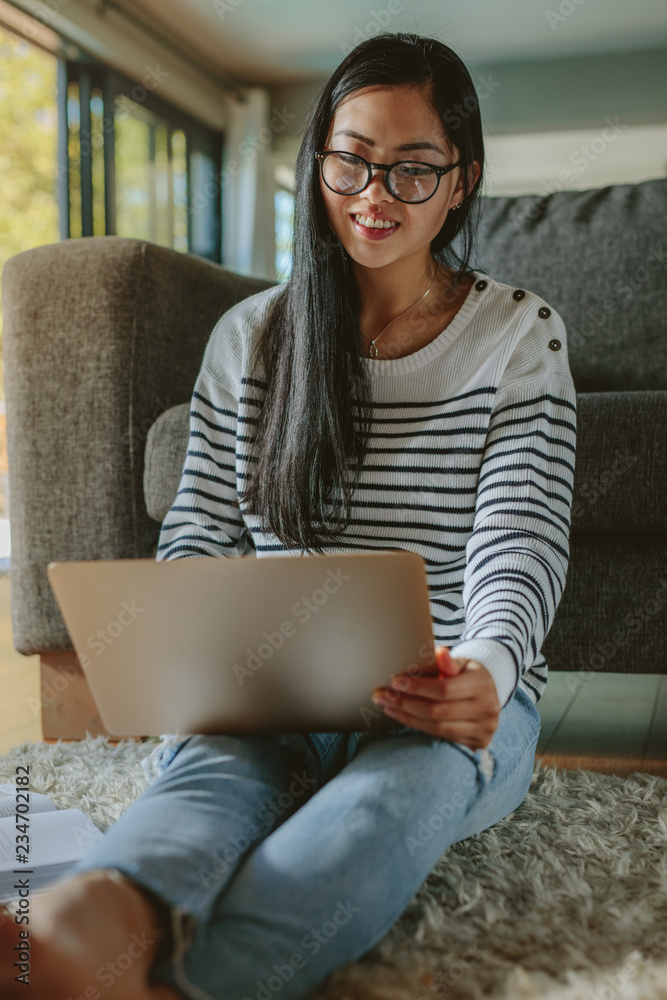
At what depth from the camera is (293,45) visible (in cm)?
512

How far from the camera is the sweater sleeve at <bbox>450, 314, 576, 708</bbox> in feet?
2.67

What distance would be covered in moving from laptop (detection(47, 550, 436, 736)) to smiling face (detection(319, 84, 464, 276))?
428 mm

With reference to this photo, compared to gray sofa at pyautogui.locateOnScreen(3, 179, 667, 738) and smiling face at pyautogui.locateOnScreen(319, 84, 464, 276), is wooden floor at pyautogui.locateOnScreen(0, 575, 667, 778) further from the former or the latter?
smiling face at pyautogui.locateOnScreen(319, 84, 464, 276)

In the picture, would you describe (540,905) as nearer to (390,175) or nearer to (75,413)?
(390,175)

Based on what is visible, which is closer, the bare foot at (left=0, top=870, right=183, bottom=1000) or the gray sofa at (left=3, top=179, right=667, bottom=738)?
the bare foot at (left=0, top=870, right=183, bottom=1000)

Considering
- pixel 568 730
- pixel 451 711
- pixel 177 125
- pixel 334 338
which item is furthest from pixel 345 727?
pixel 177 125

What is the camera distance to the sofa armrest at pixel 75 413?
144 cm

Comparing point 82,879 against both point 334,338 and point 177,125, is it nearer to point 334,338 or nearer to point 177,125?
point 334,338

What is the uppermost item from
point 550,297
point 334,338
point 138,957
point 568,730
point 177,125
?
point 177,125

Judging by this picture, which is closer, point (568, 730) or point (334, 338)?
point (334, 338)

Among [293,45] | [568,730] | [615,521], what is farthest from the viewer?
[293,45]

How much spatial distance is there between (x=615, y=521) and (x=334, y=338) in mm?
485

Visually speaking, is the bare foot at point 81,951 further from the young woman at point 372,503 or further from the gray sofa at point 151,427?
the gray sofa at point 151,427

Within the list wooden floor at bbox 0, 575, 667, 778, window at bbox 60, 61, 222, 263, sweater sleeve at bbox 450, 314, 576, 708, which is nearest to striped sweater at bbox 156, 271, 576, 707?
sweater sleeve at bbox 450, 314, 576, 708
